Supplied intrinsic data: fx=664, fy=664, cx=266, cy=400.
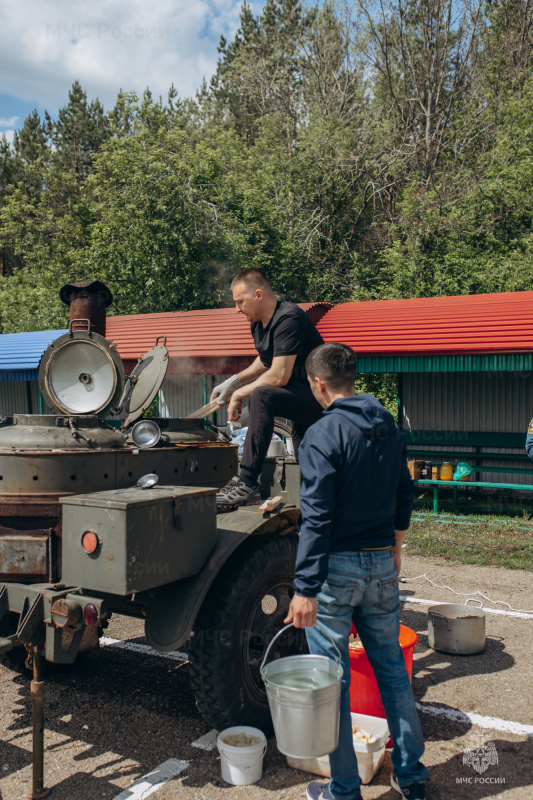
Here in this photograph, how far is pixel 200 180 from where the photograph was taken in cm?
2153

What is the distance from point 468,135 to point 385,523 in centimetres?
2523

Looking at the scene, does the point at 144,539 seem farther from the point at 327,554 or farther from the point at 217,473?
the point at 217,473

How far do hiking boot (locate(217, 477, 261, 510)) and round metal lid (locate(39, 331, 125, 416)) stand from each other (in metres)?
0.90

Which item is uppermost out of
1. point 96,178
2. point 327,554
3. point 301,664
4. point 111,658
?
point 96,178

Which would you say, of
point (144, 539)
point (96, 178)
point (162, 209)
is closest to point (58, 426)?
point (144, 539)

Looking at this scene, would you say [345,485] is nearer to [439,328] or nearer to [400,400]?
[439,328]

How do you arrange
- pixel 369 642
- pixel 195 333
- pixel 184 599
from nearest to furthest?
pixel 369 642
pixel 184 599
pixel 195 333

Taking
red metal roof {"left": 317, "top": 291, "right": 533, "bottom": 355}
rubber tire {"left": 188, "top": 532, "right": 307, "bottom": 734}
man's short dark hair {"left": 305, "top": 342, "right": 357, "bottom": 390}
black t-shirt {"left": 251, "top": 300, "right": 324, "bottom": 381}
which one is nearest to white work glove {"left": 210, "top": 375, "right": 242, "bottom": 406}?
black t-shirt {"left": 251, "top": 300, "right": 324, "bottom": 381}

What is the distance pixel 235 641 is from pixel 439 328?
27.4 ft

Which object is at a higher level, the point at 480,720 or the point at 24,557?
the point at 24,557

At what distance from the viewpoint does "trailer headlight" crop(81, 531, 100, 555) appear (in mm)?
2975

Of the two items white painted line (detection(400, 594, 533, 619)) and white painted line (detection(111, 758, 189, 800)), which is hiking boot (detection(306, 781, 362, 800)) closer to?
white painted line (detection(111, 758, 189, 800))

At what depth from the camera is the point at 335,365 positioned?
9.94 feet

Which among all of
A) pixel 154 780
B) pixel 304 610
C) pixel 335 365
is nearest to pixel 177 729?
pixel 154 780
